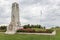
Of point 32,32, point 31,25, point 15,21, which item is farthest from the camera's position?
point 31,25

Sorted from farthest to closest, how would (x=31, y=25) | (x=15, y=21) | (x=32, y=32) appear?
(x=31, y=25) < (x=15, y=21) < (x=32, y=32)

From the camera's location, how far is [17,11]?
115ft

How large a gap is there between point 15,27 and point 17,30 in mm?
760

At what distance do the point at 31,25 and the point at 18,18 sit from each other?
1061cm

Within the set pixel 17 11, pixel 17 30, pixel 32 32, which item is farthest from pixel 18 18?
pixel 32 32

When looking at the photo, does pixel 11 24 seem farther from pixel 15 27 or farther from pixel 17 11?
pixel 17 11

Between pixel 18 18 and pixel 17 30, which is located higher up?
pixel 18 18

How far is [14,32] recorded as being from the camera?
3158 centimetres

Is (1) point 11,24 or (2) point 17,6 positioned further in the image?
(2) point 17,6

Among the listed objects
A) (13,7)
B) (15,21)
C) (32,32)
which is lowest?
(32,32)

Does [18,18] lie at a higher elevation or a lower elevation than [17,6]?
lower

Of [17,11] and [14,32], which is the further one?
[17,11]

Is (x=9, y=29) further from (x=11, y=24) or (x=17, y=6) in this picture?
(x=17, y=6)

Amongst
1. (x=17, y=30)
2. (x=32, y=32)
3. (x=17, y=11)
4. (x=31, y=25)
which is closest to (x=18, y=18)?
(x=17, y=11)
